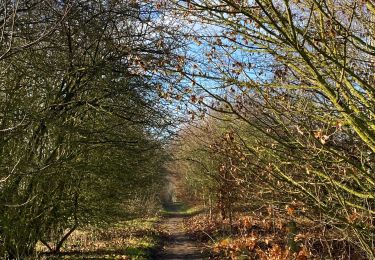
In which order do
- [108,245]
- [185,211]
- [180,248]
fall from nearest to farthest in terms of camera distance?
[108,245] → [180,248] → [185,211]

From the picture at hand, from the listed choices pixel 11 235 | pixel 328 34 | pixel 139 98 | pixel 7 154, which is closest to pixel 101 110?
pixel 139 98

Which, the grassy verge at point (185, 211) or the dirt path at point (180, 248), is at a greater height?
the grassy verge at point (185, 211)

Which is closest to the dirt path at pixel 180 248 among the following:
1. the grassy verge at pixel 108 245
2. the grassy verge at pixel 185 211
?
the grassy verge at pixel 108 245

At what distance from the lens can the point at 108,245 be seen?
15.0 m

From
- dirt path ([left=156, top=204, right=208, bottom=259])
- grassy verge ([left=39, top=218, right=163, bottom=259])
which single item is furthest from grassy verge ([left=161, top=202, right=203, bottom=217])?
grassy verge ([left=39, top=218, right=163, bottom=259])

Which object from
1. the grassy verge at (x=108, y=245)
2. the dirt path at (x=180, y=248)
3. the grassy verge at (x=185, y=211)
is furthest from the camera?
the grassy verge at (x=185, y=211)

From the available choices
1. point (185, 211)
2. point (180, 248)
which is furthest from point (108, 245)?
point (185, 211)

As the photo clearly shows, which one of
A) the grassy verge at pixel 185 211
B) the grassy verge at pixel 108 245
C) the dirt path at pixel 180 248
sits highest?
the grassy verge at pixel 185 211

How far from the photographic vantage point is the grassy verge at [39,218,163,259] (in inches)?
487

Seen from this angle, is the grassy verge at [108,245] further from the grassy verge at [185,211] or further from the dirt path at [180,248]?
the grassy verge at [185,211]

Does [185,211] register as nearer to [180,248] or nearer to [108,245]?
[180,248]

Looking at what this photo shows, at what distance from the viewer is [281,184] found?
4312 millimetres

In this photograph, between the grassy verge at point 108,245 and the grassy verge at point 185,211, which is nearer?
the grassy verge at point 108,245

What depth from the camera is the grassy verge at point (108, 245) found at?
12359mm
